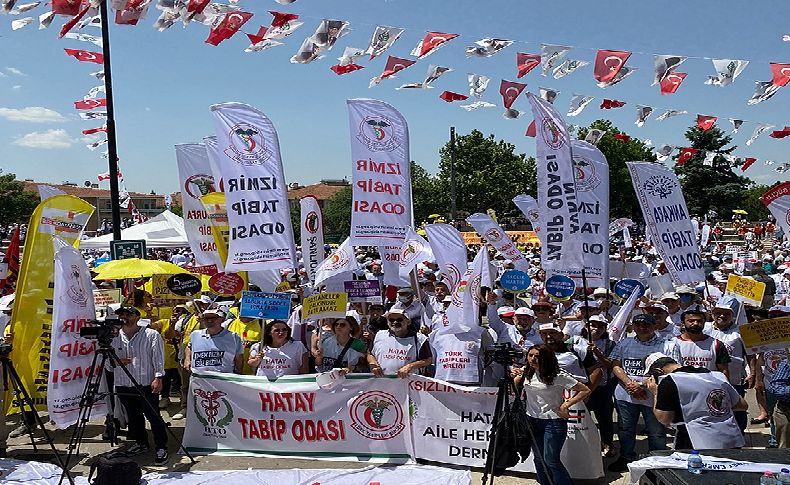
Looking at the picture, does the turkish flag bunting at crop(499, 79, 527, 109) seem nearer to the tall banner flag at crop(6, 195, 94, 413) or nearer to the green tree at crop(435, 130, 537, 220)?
the tall banner flag at crop(6, 195, 94, 413)

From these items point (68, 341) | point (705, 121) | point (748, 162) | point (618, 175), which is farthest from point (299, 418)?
point (618, 175)

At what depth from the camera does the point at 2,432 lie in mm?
6730

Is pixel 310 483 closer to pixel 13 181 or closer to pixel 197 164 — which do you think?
pixel 197 164

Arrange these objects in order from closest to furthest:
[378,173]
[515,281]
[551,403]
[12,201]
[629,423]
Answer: [551,403]
[629,423]
[378,173]
[515,281]
[12,201]

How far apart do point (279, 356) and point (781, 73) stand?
8039 millimetres

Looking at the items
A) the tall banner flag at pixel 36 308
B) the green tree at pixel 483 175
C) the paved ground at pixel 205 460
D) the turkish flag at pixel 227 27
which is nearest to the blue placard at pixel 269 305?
the paved ground at pixel 205 460

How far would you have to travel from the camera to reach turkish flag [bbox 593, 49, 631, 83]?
969cm

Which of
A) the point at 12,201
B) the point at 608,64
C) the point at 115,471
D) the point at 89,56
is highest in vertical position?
the point at 12,201

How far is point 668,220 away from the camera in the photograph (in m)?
8.62

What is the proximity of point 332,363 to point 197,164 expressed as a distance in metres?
4.93

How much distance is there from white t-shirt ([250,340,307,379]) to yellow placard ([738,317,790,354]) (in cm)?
430

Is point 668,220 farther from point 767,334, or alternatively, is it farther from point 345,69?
point 345,69

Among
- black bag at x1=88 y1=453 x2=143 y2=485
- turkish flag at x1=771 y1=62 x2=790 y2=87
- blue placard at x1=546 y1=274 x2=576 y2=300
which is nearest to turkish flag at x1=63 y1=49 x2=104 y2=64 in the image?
black bag at x1=88 y1=453 x2=143 y2=485

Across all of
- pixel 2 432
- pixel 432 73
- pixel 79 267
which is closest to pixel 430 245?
pixel 432 73
